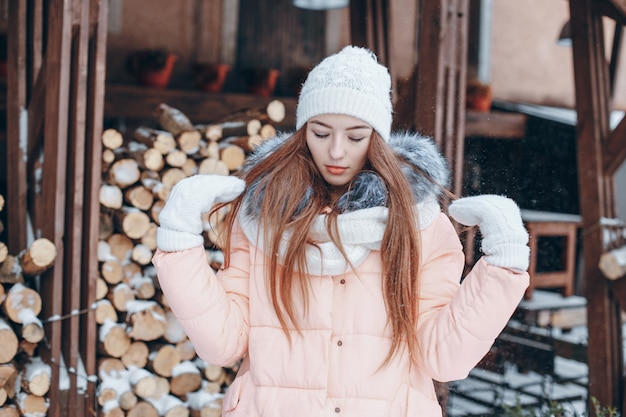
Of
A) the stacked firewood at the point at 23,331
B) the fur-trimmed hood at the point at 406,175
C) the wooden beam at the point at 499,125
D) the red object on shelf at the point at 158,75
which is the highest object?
the red object on shelf at the point at 158,75

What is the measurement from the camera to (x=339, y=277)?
2244 mm

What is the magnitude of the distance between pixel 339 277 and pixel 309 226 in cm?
17

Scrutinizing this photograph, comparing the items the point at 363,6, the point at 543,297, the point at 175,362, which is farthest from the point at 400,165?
the point at 543,297

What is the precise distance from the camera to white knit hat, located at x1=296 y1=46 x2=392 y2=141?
226 cm

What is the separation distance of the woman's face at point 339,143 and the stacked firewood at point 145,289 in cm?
165

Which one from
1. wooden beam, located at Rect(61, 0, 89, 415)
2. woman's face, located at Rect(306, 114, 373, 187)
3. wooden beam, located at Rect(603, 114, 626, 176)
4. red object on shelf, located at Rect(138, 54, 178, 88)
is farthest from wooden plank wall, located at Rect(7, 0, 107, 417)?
wooden beam, located at Rect(603, 114, 626, 176)

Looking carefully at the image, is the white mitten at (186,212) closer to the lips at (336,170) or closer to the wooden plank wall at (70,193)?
the lips at (336,170)

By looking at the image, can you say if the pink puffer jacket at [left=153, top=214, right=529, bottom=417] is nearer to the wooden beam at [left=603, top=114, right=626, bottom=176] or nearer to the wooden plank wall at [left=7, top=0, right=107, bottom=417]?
the wooden plank wall at [left=7, top=0, right=107, bottom=417]

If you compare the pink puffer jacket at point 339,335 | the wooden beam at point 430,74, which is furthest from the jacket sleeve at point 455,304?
the wooden beam at point 430,74

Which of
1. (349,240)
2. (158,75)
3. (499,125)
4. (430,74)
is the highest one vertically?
(158,75)

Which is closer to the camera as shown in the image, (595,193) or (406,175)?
(406,175)

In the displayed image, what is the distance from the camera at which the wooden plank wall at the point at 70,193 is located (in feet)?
11.5

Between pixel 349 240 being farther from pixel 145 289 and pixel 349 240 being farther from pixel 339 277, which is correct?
pixel 145 289

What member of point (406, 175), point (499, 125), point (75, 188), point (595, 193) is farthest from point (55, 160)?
point (499, 125)
